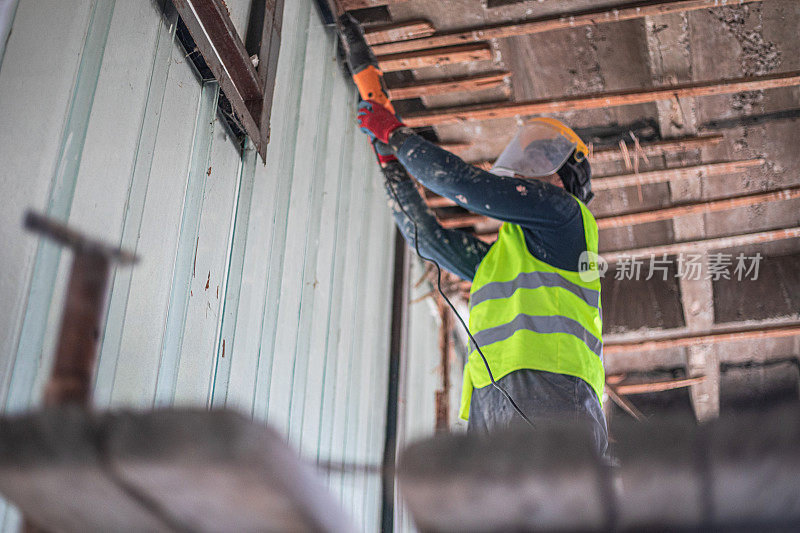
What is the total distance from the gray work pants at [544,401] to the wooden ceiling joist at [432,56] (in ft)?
7.17

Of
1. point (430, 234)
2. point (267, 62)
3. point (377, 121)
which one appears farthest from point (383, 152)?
point (267, 62)

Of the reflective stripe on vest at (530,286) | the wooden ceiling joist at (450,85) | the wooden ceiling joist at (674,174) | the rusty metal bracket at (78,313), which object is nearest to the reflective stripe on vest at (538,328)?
the reflective stripe on vest at (530,286)

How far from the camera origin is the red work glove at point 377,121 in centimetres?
321

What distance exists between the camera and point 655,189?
545 centimetres

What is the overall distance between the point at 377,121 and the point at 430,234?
0.54 metres

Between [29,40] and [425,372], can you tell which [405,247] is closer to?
[425,372]

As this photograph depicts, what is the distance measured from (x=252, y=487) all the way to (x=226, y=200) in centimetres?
187

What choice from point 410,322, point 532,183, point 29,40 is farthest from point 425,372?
point 29,40

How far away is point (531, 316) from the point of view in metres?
2.81

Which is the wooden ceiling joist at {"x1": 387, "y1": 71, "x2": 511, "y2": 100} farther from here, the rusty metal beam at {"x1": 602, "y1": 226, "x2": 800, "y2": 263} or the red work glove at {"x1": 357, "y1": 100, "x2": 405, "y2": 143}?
the rusty metal beam at {"x1": 602, "y1": 226, "x2": 800, "y2": 263}

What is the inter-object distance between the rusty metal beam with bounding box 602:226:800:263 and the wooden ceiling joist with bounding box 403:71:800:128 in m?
1.45

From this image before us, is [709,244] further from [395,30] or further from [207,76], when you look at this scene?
[207,76]

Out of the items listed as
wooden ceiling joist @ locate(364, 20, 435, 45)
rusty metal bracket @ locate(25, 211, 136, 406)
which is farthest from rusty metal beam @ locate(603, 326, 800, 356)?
rusty metal bracket @ locate(25, 211, 136, 406)

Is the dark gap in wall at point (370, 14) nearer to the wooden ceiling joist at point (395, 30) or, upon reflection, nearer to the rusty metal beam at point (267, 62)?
the wooden ceiling joist at point (395, 30)
